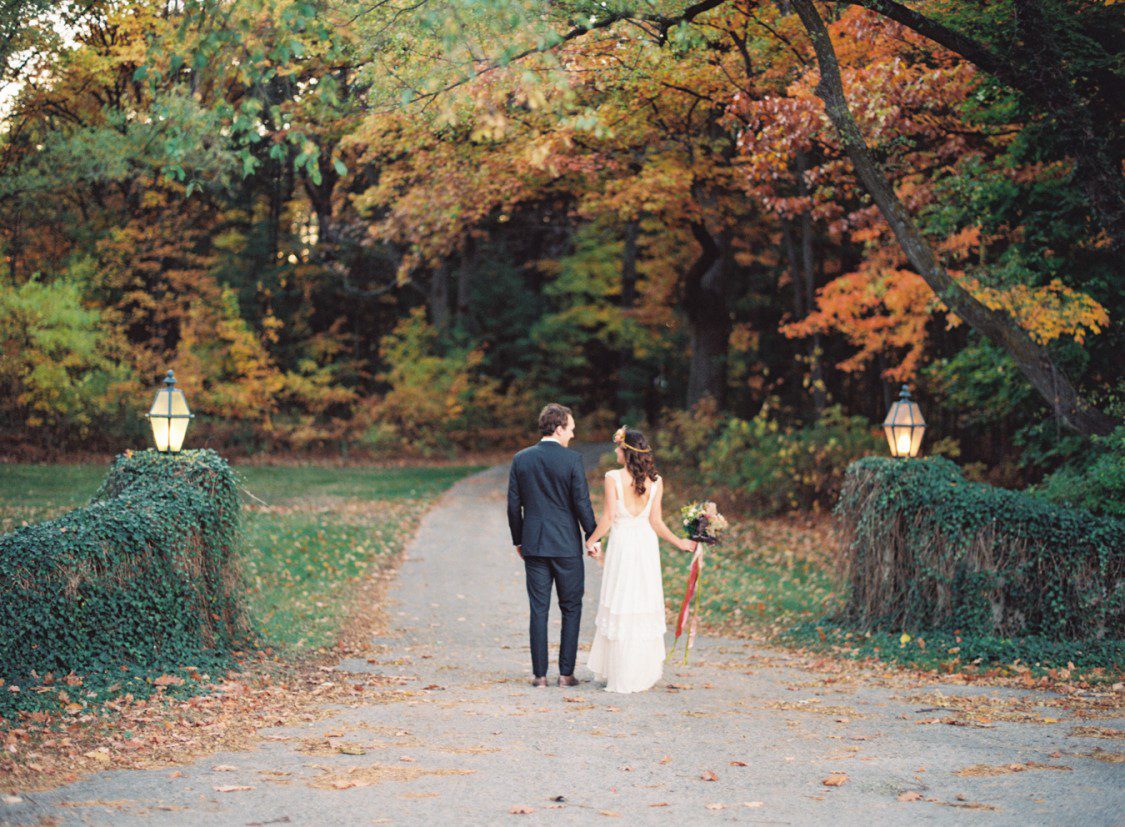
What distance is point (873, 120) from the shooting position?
44.0 ft

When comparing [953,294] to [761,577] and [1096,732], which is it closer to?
[761,577]

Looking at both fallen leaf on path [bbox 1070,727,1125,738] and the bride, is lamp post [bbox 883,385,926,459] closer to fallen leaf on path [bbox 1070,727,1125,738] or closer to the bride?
the bride

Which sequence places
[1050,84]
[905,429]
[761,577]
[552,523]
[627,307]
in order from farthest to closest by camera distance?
1. [627,307]
2. [761,577]
3. [905,429]
4. [1050,84]
5. [552,523]

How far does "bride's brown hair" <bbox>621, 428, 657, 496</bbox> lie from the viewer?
26.4ft

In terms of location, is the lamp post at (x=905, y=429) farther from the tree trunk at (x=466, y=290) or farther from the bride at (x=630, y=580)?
the tree trunk at (x=466, y=290)

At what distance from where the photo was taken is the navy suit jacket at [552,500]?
7945mm

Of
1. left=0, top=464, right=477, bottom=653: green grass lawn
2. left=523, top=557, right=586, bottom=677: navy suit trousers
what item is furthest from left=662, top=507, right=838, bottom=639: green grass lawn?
left=0, top=464, right=477, bottom=653: green grass lawn

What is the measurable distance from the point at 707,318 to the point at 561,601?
685 inches

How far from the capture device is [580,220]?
36.0 metres

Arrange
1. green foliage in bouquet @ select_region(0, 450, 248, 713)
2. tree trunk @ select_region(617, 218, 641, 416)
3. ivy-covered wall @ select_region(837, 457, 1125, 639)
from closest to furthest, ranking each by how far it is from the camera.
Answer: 1. green foliage in bouquet @ select_region(0, 450, 248, 713)
2. ivy-covered wall @ select_region(837, 457, 1125, 639)
3. tree trunk @ select_region(617, 218, 641, 416)

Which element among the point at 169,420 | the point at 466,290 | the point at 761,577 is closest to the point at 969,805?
the point at 169,420

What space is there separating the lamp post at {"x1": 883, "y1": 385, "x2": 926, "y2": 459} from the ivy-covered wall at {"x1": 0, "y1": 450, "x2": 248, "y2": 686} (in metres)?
6.50

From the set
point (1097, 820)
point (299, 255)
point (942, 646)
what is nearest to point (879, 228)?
point (942, 646)

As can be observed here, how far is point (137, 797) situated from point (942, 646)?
6.63 metres
